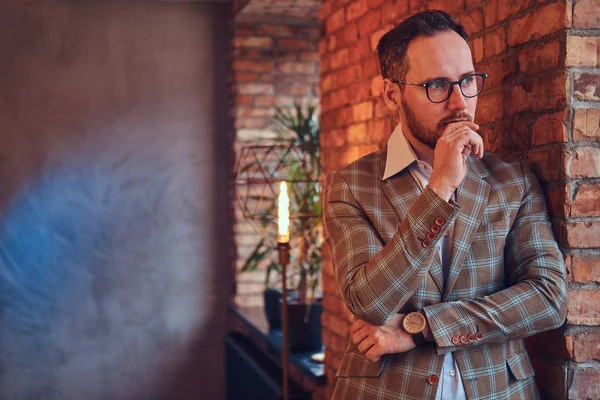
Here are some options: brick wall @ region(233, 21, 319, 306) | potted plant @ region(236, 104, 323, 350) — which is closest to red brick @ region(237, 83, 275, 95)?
brick wall @ region(233, 21, 319, 306)

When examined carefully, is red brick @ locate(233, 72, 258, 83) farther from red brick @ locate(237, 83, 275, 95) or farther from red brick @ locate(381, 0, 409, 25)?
red brick @ locate(381, 0, 409, 25)

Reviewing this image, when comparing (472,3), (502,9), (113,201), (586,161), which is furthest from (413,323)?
(113,201)

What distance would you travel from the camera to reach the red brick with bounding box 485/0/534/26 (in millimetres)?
1866

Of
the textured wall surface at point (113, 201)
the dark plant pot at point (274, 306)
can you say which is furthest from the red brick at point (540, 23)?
the textured wall surface at point (113, 201)

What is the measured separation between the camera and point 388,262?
1.51 m

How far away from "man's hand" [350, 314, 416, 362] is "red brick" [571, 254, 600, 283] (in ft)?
1.43

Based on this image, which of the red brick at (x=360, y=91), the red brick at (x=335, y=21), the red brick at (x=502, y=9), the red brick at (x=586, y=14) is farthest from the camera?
the red brick at (x=335, y=21)

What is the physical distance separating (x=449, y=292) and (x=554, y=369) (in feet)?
1.21

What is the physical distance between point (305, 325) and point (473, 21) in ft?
6.80

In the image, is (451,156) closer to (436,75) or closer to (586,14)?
(436,75)

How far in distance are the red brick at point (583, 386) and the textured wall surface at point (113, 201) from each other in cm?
407

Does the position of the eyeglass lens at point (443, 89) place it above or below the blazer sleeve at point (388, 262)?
above

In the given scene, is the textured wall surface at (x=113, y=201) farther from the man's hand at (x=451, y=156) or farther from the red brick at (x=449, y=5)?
the man's hand at (x=451, y=156)

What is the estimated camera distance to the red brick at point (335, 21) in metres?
3.12
